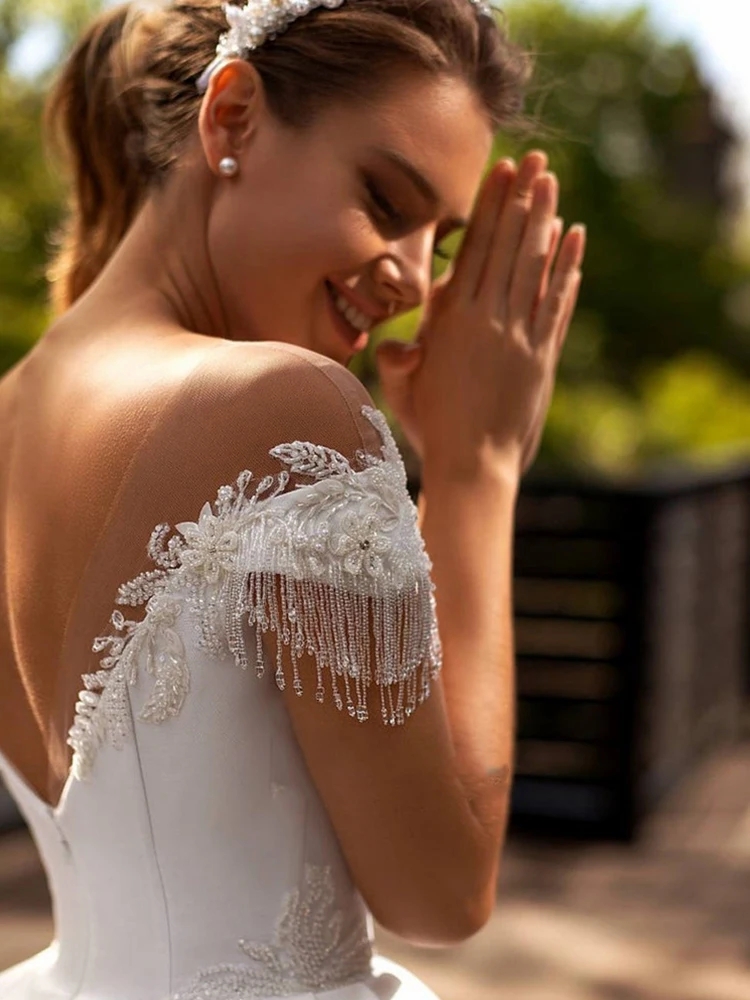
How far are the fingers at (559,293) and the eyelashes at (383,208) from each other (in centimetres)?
26

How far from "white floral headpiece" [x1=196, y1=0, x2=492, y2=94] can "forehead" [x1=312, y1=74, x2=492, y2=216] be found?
0.12m

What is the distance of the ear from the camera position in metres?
1.35

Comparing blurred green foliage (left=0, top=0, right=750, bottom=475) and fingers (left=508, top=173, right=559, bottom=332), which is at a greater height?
fingers (left=508, top=173, right=559, bottom=332)

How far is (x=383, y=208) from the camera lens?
4.52ft

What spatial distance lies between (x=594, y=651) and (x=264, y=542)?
4061 mm

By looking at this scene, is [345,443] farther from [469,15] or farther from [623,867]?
[623,867]

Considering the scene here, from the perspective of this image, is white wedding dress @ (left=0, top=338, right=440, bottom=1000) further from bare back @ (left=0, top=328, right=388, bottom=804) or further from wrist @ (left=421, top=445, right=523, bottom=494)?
wrist @ (left=421, top=445, right=523, bottom=494)

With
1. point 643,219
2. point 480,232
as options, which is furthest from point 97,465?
point 643,219

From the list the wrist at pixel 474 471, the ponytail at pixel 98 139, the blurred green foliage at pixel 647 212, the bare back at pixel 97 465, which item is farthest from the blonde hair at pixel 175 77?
the blurred green foliage at pixel 647 212

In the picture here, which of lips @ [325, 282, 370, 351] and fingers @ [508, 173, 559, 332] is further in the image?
fingers @ [508, 173, 559, 332]

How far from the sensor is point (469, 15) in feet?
4.69

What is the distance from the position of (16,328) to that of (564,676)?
2202 mm

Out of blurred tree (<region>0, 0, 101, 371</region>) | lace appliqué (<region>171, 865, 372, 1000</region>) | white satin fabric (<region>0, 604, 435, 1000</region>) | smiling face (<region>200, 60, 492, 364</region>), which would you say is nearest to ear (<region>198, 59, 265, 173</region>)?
smiling face (<region>200, 60, 492, 364</region>)

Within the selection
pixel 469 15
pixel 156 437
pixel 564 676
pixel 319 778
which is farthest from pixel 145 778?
pixel 564 676
